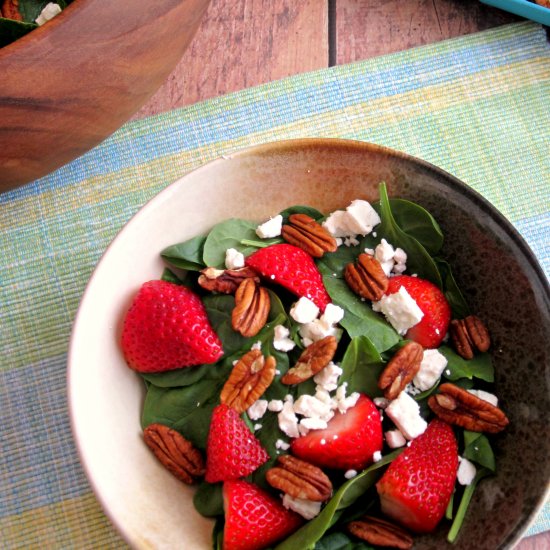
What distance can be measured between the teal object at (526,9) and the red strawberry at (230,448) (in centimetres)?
93

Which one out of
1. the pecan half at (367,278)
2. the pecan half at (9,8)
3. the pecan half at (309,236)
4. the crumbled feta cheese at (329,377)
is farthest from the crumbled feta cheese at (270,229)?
the pecan half at (9,8)

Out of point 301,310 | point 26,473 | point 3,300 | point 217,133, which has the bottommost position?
point 26,473

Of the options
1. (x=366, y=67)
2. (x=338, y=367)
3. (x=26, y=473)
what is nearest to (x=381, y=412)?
(x=338, y=367)

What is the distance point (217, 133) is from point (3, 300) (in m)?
0.48

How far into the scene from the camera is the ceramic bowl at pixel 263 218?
0.95 meters

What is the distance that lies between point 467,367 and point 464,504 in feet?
0.59

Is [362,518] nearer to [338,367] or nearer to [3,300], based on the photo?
[338,367]

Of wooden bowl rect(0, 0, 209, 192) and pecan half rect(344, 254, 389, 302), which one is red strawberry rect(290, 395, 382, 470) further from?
wooden bowl rect(0, 0, 209, 192)

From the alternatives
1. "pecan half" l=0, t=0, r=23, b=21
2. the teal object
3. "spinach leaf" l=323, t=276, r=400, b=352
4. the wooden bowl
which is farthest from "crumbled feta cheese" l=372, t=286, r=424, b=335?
"pecan half" l=0, t=0, r=23, b=21

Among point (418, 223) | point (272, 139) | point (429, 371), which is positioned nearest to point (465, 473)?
point (429, 371)

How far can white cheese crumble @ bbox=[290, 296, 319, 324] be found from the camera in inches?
39.6

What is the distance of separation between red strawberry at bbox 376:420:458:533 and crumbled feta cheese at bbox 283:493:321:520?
84 millimetres

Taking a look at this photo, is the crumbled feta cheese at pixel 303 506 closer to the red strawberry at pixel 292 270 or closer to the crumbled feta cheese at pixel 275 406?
the crumbled feta cheese at pixel 275 406

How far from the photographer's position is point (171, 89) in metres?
1.43
